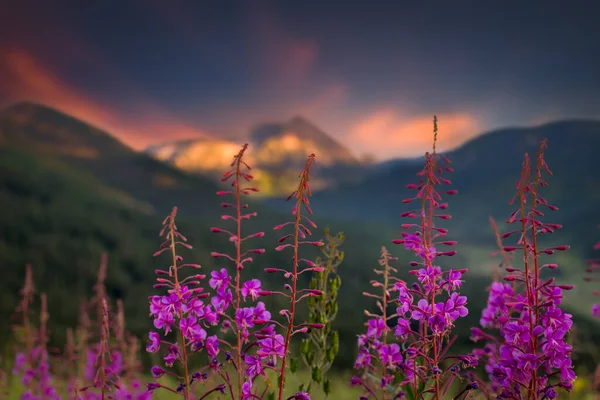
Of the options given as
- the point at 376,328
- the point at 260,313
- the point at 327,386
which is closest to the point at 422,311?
the point at 376,328

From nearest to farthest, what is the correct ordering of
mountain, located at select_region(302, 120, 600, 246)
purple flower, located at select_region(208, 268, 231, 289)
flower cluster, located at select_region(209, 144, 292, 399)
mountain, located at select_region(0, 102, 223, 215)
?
flower cluster, located at select_region(209, 144, 292, 399) < purple flower, located at select_region(208, 268, 231, 289) < mountain, located at select_region(0, 102, 223, 215) < mountain, located at select_region(302, 120, 600, 246)

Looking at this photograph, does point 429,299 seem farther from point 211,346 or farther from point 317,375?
point 211,346

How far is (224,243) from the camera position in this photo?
27.5 m

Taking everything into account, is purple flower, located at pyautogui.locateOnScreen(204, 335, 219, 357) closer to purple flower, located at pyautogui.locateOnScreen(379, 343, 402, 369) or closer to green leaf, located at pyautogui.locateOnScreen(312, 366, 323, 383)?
green leaf, located at pyautogui.locateOnScreen(312, 366, 323, 383)

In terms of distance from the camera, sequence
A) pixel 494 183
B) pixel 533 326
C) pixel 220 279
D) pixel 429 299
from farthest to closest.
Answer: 1. pixel 494 183
2. pixel 220 279
3. pixel 429 299
4. pixel 533 326

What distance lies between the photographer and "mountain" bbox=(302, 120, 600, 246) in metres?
85.8

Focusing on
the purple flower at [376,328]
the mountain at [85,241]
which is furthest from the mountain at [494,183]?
the purple flower at [376,328]

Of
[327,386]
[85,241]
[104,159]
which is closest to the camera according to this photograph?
[327,386]

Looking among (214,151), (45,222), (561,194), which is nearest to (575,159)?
(561,194)

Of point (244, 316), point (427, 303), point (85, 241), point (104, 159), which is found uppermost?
point (104, 159)

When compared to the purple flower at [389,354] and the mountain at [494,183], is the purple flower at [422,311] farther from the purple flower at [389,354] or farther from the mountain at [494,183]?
the mountain at [494,183]

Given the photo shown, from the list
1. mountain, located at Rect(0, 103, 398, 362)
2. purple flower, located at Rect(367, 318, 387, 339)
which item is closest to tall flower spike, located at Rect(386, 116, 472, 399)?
purple flower, located at Rect(367, 318, 387, 339)

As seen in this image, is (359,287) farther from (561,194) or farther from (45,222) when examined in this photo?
(561,194)

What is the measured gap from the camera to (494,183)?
120 m
